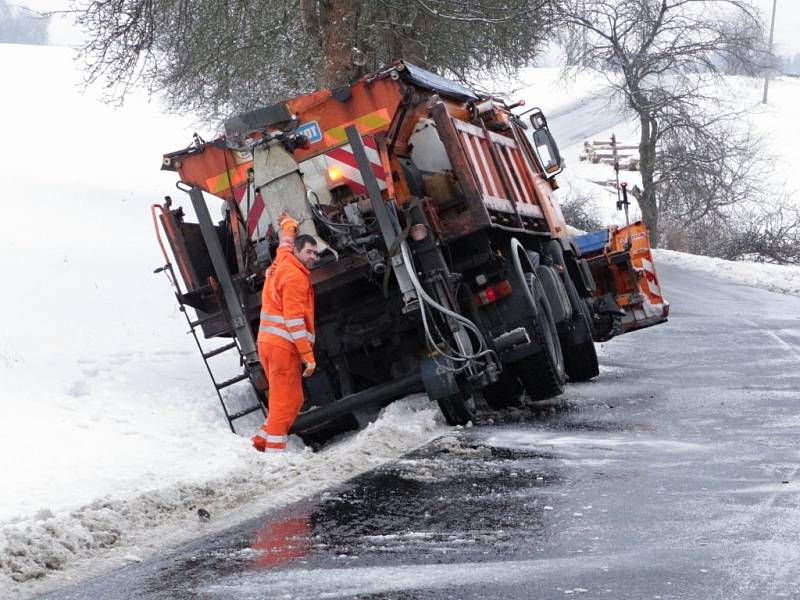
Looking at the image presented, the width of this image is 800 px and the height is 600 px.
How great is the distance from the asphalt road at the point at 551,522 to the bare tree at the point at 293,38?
343 inches

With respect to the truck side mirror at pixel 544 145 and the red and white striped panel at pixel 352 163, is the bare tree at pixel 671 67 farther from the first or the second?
the red and white striped panel at pixel 352 163

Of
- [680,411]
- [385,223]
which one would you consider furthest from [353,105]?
[680,411]

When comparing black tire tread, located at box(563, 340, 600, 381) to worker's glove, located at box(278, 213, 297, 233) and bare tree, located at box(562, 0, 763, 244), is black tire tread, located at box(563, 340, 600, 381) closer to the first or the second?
worker's glove, located at box(278, 213, 297, 233)

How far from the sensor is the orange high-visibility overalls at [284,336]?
8227mm

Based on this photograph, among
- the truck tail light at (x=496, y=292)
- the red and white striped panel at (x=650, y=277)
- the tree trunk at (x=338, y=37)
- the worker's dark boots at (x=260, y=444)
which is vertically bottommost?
the red and white striped panel at (x=650, y=277)

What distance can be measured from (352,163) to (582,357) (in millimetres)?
3768

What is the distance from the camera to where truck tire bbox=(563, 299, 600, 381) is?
11.6 metres

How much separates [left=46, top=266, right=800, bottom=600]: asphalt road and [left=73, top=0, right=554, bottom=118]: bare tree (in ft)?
28.6

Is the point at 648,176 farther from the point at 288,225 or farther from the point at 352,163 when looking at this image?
the point at 288,225

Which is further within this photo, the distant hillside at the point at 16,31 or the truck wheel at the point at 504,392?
the distant hillside at the point at 16,31

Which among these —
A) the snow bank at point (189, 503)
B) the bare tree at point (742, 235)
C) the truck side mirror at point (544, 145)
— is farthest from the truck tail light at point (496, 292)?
the bare tree at point (742, 235)

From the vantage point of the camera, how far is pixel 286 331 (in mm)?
8344

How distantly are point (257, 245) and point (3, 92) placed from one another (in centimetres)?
2855

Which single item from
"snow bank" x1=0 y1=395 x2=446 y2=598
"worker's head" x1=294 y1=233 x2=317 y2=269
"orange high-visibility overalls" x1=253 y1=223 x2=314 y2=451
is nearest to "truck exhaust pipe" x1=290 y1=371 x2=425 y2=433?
"snow bank" x1=0 y1=395 x2=446 y2=598
